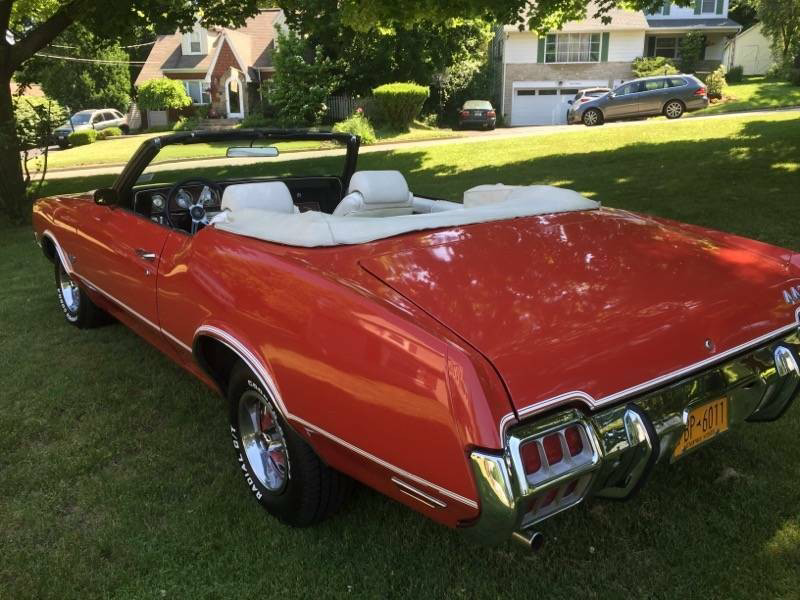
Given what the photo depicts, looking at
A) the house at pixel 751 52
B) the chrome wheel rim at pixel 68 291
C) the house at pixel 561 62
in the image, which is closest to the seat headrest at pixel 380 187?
the chrome wheel rim at pixel 68 291

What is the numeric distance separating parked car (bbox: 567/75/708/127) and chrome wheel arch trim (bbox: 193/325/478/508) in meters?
20.3

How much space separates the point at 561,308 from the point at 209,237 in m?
1.58

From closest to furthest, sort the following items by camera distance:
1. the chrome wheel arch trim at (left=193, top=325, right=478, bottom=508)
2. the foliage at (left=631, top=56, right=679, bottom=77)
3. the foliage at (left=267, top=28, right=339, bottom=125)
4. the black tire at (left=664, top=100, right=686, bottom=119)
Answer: the chrome wheel arch trim at (left=193, top=325, right=478, bottom=508), the black tire at (left=664, top=100, right=686, bottom=119), the foliage at (left=267, top=28, right=339, bottom=125), the foliage at (left=631, top=56, right=679, bottom=77)

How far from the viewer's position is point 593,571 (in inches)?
87.7

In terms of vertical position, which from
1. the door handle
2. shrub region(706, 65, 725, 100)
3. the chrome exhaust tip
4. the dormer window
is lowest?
the chrome exhaust tip

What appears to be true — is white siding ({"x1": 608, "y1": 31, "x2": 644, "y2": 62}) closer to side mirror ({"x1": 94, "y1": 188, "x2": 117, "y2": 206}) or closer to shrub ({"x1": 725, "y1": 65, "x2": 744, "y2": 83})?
shrub ({"x1": 725, "y1": 65, "x2": 744, "y2": 83})

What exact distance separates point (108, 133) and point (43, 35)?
81.7ft

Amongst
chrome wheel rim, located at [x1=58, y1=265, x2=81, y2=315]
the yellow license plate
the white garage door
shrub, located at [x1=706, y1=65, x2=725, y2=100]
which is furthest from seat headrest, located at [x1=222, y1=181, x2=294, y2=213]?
the white garage door

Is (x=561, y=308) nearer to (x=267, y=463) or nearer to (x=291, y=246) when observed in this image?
(x=291, y=246)

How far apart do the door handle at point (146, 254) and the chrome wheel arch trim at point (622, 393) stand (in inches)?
84.2

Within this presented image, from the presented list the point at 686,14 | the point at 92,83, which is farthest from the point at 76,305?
the point at 92,83

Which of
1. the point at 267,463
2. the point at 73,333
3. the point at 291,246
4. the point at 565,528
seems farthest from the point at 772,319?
the point at 73,333

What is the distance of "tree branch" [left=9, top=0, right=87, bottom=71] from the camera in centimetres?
989

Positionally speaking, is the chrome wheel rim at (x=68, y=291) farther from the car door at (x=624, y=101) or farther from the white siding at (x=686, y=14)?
the white siding at (x=686, y=14)
